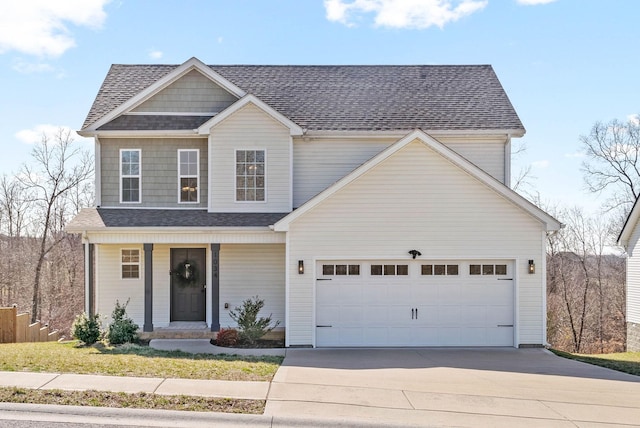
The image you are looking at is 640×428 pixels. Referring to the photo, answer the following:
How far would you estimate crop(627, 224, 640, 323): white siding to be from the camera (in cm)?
1955

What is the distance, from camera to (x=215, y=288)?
1449cm

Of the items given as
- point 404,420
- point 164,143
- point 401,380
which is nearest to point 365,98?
point 164,143

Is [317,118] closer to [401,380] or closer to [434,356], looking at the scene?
[434,356]

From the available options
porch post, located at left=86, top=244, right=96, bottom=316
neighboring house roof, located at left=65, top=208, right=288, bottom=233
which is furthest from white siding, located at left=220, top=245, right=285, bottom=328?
porch post, located at left=86, top=244, right=96, bottom=316

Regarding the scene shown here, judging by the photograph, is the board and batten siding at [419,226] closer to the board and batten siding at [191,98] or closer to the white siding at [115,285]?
the white siding at [115,285]

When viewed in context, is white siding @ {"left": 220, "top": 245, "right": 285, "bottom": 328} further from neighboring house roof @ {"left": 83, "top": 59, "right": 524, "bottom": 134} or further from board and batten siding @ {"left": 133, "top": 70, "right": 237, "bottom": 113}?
board and batten siding @ {"left": 133, "top": 70, "right": 237, "bottom": 113}

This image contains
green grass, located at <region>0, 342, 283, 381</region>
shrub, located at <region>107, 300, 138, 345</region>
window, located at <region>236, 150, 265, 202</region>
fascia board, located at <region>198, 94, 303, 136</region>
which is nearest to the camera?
green grass, located at <region>0, 342, 283, 381</region>

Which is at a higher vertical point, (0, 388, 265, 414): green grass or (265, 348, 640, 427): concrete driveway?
(0, 388, 265, 414): green grass

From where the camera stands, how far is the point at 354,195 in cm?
1355

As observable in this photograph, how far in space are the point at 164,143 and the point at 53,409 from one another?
10221mm

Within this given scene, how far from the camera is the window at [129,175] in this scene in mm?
15883

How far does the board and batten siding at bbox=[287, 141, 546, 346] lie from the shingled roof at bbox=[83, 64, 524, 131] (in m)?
3.07

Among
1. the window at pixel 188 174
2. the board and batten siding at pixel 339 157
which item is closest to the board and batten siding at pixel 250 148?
the board and batten siding at pixel 339 157

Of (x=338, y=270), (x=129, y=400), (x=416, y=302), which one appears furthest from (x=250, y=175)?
(x=129, y=400)
